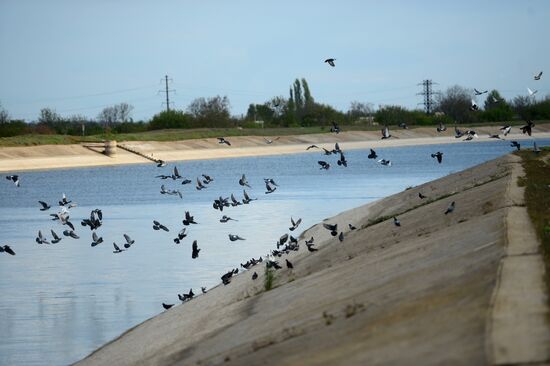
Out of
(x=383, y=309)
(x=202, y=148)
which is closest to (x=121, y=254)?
(x=383, y=309)

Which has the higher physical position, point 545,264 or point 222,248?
point 545,264

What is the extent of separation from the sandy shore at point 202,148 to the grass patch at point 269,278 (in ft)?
228

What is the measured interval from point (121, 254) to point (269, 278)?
10.7 metres

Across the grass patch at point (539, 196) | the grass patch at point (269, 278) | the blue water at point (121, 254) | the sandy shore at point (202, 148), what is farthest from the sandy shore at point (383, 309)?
the sandy shore at point (202, 148)

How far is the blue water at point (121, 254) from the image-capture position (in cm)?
2092

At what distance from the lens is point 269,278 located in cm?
2202

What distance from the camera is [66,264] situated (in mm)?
30031

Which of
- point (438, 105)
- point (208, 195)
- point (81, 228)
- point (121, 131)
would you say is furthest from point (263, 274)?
point (438, 105)

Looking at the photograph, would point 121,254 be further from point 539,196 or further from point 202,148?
point 202,148

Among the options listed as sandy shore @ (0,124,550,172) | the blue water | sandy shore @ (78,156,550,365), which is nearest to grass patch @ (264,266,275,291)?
sandy shore @ (78,156,550,365)

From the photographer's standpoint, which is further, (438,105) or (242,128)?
(438,105)

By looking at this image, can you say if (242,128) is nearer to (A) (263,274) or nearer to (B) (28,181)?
(B) (28,181)

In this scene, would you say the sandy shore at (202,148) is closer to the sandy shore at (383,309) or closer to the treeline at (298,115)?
the treeline at (298,115)

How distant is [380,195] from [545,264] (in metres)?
37.6
